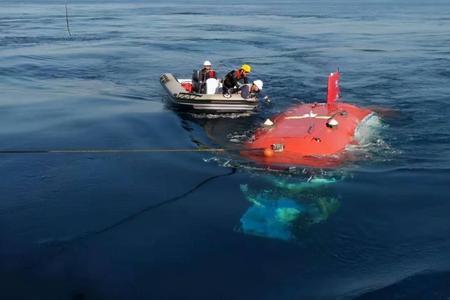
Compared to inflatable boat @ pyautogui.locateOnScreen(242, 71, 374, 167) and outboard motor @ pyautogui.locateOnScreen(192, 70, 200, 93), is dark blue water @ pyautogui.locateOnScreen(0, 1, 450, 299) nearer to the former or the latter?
inflatable boat @ pyautogui.locateOnScreen(242, 71, 374, 167)

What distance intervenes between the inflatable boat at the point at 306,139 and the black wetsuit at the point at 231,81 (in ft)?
9.24

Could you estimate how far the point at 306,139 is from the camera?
11.8m

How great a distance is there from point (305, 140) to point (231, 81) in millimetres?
5385

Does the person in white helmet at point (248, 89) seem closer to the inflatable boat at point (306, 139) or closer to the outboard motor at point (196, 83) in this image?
the outboard motor at point (196, 83)

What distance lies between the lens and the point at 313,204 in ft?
32.1

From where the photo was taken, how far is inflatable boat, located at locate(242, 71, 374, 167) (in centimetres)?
1140

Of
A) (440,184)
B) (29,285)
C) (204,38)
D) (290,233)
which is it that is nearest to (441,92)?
(440,184)

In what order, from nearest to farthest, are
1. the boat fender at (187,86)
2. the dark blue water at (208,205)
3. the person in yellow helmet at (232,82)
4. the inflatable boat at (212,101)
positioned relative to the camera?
the dark blue water at (208,205), the inflatable boat at (212,101), the person in yellow helmet at (232,82), the boat fender at (187,86)

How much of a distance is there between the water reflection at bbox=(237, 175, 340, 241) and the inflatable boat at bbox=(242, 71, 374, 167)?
2.20 ft

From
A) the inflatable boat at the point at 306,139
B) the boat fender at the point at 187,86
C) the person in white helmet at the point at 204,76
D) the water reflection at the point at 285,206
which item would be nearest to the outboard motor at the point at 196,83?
the person in white helmet at the point at 204,76

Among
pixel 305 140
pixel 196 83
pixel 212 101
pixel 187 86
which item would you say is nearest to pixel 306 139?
pixel 305 140

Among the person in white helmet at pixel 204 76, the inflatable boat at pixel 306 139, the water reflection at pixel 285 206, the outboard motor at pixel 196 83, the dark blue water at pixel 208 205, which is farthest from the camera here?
the outboard motor at pixel 196 83

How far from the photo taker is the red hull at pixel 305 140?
11398 millimetres

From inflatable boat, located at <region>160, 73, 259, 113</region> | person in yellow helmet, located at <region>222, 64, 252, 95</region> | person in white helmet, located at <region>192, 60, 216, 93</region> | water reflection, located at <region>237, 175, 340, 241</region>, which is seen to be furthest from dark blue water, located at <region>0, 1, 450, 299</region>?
person in white helmet, located at <region>192, 60, 216, 93</region>
